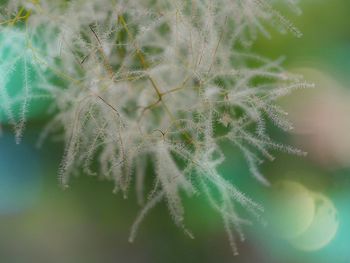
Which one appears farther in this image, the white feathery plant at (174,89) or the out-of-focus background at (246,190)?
the out-of-focus background at (246,190)

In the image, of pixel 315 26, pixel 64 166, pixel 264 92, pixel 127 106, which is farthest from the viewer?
pixel 315 26

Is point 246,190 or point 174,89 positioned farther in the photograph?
point 246,190

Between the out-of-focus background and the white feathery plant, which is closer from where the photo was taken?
the white feathery plant

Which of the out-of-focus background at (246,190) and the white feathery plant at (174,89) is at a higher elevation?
the out-of-focus background at (246,190)

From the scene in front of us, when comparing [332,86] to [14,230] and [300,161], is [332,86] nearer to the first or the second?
[300,161]

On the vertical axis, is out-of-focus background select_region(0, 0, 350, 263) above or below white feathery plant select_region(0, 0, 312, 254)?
above

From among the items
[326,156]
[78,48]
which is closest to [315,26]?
[326,156]

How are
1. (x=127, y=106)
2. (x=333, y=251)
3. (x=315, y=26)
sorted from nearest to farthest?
(x=127, y=106)
(x=333, y=251)
(x=315, y=26)

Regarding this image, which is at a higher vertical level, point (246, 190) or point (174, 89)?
point (246, 190)
